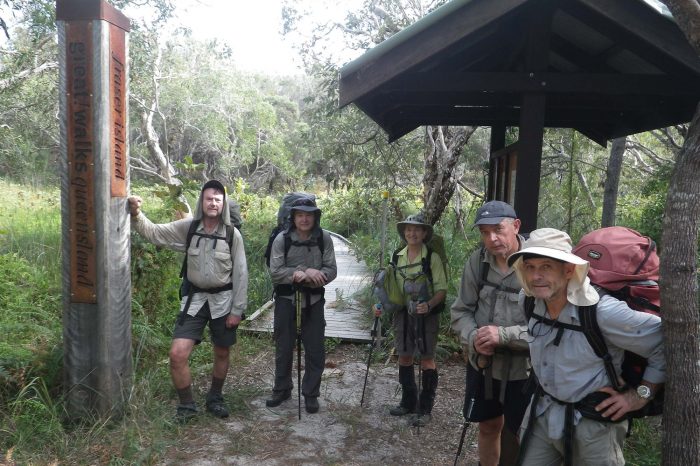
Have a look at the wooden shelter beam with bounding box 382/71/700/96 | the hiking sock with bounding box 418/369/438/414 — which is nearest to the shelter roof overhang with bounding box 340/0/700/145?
the wooden shelter beam with bounding box 382/71/700/96

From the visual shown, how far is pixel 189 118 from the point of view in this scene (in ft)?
83.9

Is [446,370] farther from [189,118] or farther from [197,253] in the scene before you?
[189,118]

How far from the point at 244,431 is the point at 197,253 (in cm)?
149

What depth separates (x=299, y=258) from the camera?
4.87 meters

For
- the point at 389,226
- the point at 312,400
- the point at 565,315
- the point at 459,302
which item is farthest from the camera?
the point at 389,226

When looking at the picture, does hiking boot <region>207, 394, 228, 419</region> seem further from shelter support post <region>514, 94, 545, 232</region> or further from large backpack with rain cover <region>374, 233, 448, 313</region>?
shelter support post <region>514, 94, 545, 232</region>

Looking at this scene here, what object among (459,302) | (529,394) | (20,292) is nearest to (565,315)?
(529,394)

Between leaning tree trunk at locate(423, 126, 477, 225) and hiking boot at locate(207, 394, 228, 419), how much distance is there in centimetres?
602

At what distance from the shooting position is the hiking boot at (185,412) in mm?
4395

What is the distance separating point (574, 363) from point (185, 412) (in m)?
3.29

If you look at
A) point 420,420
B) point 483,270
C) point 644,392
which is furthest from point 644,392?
point 420,420

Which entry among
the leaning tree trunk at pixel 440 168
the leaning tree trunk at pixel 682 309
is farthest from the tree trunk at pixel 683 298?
the leaning tree trunk at pixel 440 168

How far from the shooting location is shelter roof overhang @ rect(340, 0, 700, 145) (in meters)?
3.33

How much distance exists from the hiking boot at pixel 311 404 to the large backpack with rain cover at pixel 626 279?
3091 millimetres
